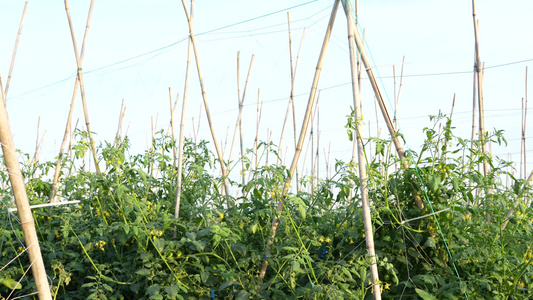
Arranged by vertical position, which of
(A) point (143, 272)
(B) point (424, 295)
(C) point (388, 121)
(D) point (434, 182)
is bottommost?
(B) point (424, 295)

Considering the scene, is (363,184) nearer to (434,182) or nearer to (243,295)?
(434,182)

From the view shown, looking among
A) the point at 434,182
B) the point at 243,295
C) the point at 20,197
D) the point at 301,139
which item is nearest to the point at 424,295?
the point at 434,182

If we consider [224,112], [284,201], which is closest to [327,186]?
[284,201]

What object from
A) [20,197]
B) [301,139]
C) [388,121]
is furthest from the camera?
[301,139]

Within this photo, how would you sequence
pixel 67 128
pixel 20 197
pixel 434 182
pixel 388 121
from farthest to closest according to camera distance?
pixel 67 128
pixel 388 121
pixel 434 182
pixel 20 197

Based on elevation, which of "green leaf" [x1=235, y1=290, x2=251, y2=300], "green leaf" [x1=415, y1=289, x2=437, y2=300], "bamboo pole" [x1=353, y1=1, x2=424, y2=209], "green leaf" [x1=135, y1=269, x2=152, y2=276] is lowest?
"green leaf" [x1=415, y1=289, x2=437, y2=300]

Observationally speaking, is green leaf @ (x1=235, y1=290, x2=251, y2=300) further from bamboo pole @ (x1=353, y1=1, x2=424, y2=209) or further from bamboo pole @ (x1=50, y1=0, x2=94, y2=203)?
bamboo pole @ (x1=50, y1=0, x2=94, y2=203)

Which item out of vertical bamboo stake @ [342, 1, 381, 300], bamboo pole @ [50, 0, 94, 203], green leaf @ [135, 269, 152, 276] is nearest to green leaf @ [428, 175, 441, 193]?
vertical bamboo stake @ [342, 1, 381, 300]

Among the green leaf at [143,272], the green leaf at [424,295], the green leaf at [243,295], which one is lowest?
the green leaf at [424,295]

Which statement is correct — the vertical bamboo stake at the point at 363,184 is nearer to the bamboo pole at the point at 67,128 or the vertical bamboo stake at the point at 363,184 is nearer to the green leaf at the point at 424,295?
the green leaf at the point at 424,295

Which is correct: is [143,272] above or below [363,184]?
below

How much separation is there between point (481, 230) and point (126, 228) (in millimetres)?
1837

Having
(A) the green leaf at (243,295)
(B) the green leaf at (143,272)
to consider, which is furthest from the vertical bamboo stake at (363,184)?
(B) the green leaf at (143,272)

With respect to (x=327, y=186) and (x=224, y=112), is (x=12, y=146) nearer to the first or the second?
(x=327, y=186)
